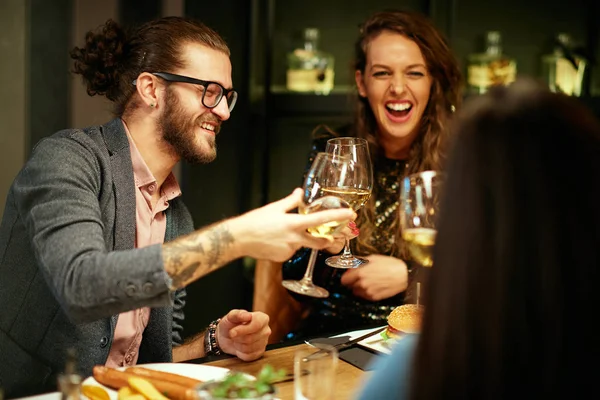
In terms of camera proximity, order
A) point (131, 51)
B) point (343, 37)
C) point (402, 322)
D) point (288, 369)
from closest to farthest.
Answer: point (288, 369) → point (402, 322) → point (131, 51) → point (343, 37)

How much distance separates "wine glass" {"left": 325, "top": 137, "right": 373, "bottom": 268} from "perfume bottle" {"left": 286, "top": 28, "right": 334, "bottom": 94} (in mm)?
1880

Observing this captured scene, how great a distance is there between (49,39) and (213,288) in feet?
A: 4.72

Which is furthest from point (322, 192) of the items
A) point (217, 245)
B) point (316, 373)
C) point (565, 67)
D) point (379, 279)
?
point (565, 67)

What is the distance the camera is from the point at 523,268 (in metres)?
0.80

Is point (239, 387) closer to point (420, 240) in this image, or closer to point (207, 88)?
point (420, 240)

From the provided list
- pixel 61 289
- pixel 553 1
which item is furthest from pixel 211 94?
pixel 553 1

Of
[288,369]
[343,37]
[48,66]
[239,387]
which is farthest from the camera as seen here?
[343,37]

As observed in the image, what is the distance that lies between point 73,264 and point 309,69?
2.45m

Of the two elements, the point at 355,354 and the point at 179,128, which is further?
the point at 179,128

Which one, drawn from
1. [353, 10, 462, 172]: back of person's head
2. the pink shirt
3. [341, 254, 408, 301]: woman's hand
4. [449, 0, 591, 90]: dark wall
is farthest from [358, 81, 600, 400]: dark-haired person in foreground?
[449, 0, 591, 90]: dark wall

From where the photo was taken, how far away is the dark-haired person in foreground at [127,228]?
143 cm

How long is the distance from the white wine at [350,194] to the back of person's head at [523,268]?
2.40 ft

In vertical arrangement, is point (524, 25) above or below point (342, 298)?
above

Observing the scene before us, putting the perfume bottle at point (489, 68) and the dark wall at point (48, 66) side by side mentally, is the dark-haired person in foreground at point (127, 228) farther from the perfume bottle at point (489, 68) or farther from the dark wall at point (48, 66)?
the perfume bottle at point (489, 68)
